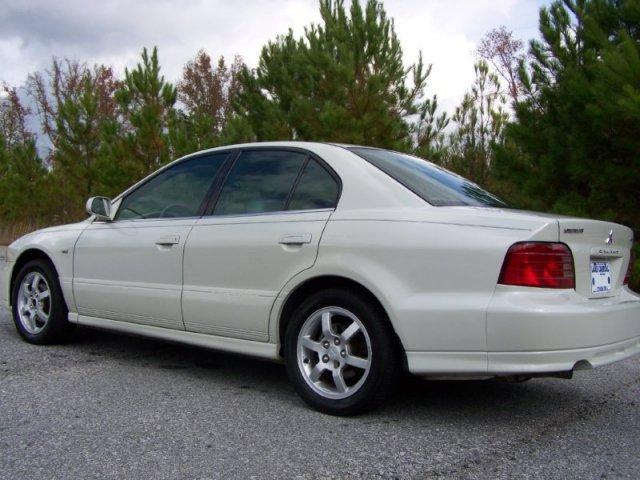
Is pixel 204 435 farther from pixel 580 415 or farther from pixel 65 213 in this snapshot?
pixel 65 213

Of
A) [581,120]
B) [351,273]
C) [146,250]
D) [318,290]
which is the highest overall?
[581,120]

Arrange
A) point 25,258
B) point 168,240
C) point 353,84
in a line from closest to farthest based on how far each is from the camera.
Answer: point 168,240 < point 25,258 < point 353,84

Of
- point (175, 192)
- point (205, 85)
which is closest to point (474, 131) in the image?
point (175, 192)

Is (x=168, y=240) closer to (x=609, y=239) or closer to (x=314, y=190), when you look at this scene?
(x=314, y=190)

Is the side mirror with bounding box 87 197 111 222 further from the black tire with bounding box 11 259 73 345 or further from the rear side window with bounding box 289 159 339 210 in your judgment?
the rear side window with bounding box 289 159 339 210

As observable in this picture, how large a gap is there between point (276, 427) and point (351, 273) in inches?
34.0

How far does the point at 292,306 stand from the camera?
3.83m

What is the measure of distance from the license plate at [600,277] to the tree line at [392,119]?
3706 millimetres

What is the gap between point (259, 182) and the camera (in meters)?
4.28

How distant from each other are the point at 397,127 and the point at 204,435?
10.5 metres

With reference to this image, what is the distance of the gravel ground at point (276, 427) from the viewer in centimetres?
287

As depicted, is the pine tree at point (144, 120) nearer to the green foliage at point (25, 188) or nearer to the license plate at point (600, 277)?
the green foliage at point (25, 188)

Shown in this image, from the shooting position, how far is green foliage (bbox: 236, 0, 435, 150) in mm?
12906

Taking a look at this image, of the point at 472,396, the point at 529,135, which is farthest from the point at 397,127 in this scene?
the point at 472,396
